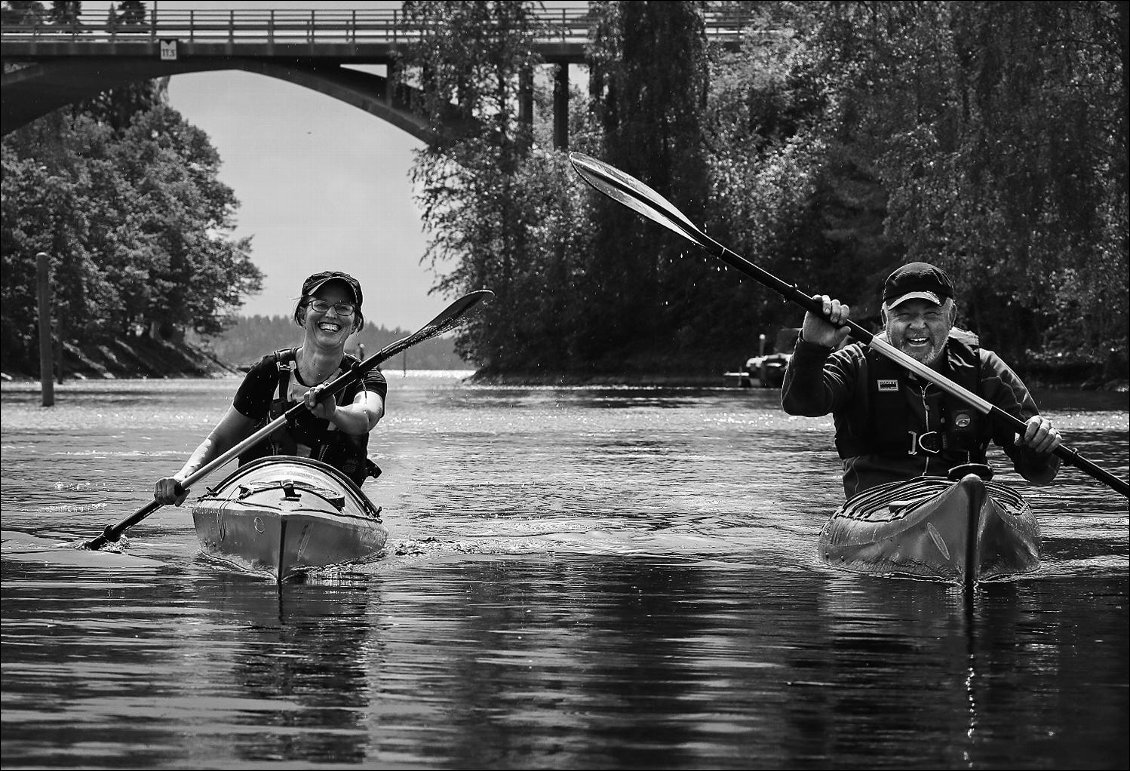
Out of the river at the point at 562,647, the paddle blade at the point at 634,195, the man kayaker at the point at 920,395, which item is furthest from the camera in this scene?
the paddle blade at the point at 634,195

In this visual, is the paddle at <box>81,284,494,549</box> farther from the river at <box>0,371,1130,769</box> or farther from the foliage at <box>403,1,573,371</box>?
the foliage at <box>403,1,573,371</box>

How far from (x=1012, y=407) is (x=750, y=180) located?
1491 inches

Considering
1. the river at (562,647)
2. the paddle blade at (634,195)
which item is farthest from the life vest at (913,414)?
the paddle blade at (634,195)

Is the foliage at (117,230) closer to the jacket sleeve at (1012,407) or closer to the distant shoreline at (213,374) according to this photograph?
the distant shoreline at (213,374)

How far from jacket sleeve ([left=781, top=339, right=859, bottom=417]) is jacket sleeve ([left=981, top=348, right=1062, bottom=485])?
542mm

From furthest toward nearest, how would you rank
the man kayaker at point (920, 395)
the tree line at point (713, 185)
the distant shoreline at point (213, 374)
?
the distant shoreline at point (213, 374) → the tree line at point (713, 185) → the man kayaker at point (920, 395)

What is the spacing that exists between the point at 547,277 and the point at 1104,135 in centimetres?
2335

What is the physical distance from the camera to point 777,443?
17.9 meters

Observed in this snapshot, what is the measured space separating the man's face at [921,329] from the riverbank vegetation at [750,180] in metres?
18.4

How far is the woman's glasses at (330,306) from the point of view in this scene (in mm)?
7844

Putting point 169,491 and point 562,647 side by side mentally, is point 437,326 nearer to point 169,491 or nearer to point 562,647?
point 169,491

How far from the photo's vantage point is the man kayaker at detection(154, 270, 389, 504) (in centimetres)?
785

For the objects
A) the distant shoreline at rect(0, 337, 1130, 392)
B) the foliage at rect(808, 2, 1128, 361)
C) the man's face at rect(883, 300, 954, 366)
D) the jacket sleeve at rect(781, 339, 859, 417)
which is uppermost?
the foliage at rect(808, 2, 1128, 361)

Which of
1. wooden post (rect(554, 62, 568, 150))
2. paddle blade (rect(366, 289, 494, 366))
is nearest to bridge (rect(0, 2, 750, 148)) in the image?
wooden post (rect(554, 62, 568, 150))
